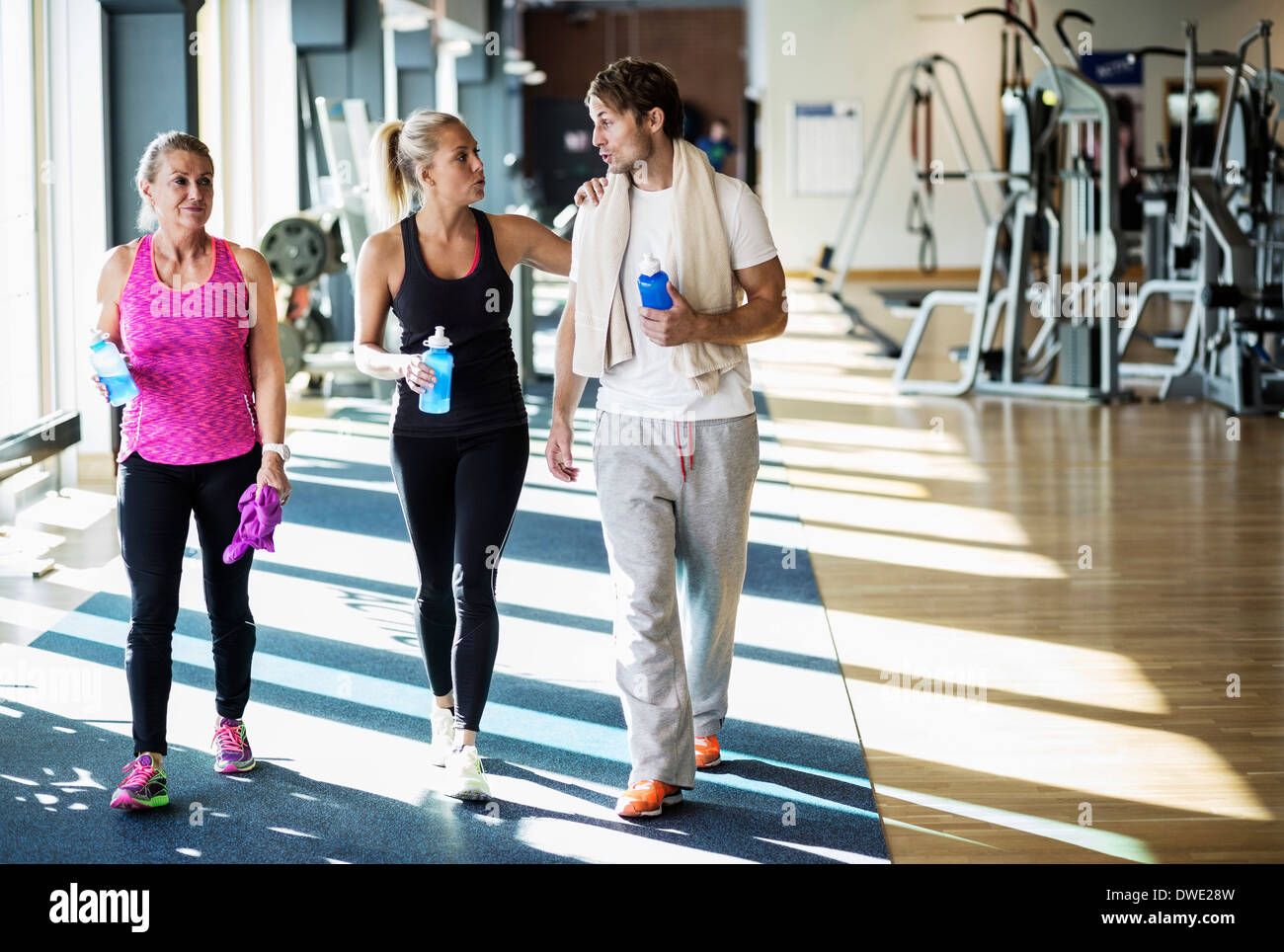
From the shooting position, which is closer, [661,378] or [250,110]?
[661,378]

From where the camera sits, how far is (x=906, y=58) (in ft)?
58.9

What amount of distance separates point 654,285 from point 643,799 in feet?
3.39

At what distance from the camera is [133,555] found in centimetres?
303

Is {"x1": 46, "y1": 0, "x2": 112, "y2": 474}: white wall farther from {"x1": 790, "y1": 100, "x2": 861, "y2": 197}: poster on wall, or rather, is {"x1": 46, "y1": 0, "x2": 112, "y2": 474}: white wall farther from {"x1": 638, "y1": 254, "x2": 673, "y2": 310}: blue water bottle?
{"x1": 790, "y1": 100, "x2": 861, "y2": 197}: poster on wall

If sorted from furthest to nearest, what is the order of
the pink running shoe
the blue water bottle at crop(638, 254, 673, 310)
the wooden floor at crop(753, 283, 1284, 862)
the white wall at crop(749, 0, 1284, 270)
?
the white wall at crop(749, 0, 1284, 270) → the pink running shoe → the wooden floor at crop(753, 283, 1284, 862) → the blue water bottle at crop(638, 254, 673, 310)

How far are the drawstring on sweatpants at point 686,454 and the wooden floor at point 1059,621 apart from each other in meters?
0.84

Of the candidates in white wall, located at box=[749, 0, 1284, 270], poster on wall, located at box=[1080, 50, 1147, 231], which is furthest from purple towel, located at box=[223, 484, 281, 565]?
poster on wall, located at box=[1080, 50, 1147, 231]

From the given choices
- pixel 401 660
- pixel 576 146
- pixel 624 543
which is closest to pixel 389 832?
pixel 624 543

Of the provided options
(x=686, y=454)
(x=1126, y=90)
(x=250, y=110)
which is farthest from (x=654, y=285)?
(x=1126, y=90)

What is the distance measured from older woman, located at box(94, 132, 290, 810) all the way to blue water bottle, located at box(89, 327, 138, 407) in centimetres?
3

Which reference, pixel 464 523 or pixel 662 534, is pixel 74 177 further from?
pixel 662 534

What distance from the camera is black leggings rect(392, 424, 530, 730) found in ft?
9.99

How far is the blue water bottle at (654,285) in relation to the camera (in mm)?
2873
